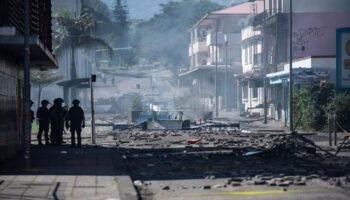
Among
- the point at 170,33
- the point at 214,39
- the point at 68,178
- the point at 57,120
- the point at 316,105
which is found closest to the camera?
the point at 68,178

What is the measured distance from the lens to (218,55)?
8256 cm

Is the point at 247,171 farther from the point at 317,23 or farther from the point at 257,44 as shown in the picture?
the point at 257,44

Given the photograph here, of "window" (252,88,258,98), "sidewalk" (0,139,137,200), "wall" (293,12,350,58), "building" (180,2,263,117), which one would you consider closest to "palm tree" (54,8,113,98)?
"wall" (293,12,350,58)

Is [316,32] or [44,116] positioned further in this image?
[316,32]

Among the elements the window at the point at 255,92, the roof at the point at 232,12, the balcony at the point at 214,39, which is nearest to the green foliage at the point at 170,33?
the roof at the point at 232,12

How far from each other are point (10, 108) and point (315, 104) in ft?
66.2

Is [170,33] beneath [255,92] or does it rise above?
above

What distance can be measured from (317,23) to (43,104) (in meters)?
34.4

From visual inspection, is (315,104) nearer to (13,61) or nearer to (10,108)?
(13,61)

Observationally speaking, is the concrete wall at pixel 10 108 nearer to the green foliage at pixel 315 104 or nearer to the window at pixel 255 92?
the green foliage at pixel 315 104

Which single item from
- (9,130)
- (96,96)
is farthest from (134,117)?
(96,96)

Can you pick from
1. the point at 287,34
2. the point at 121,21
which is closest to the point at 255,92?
the point at 287,34

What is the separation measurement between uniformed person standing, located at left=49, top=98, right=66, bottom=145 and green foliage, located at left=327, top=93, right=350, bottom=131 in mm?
13166

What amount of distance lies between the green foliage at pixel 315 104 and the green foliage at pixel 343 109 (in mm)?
1613
